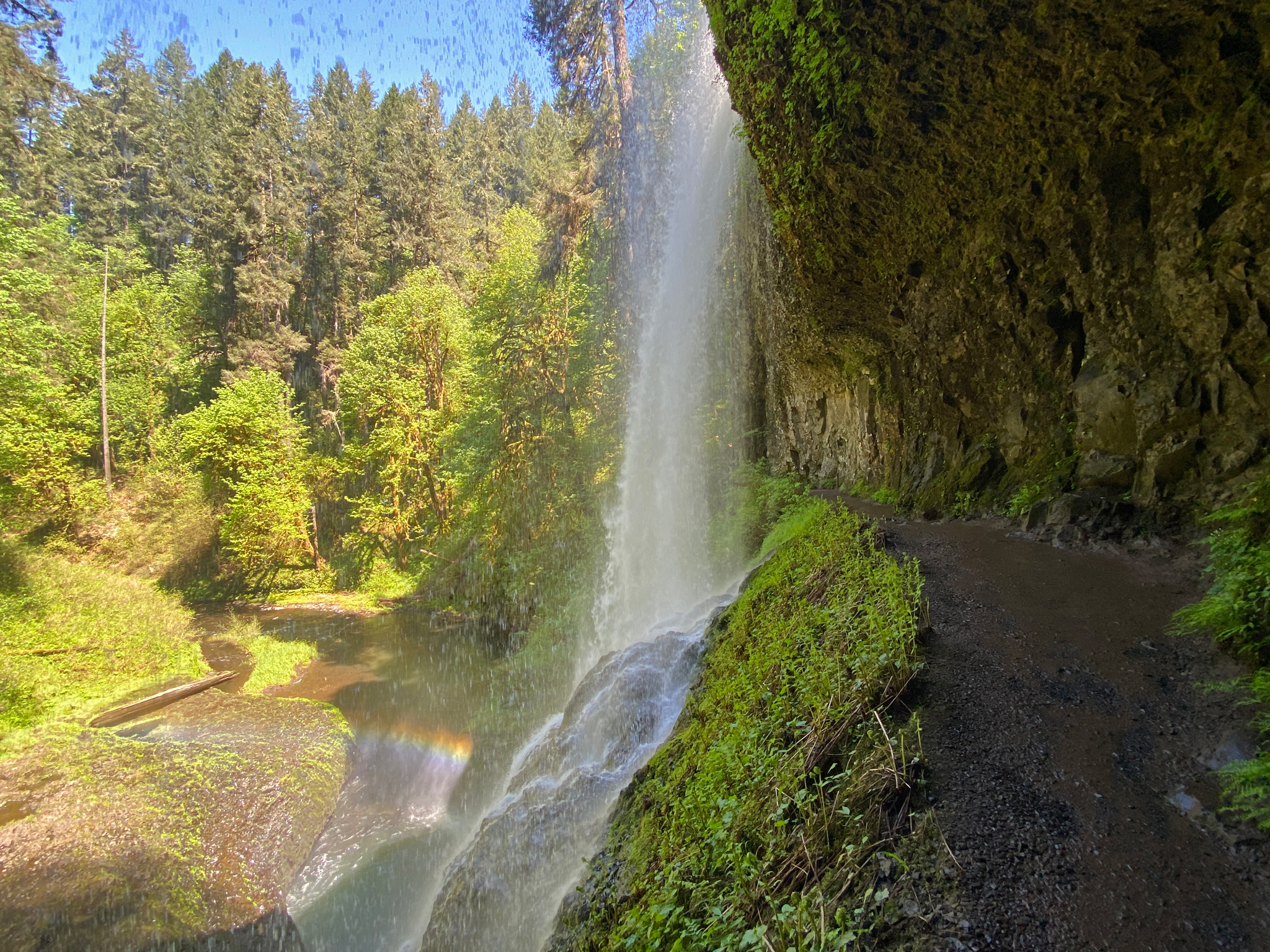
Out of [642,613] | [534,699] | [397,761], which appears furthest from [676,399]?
[397,761]

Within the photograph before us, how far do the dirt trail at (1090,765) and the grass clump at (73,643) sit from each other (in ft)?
42.8

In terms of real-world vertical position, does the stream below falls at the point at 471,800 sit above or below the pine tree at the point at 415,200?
below

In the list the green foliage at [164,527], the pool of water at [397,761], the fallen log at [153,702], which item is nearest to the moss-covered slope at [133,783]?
the fallen log at [153,702]

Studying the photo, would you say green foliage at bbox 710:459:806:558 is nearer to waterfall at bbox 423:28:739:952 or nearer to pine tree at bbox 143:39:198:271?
waterfall at bbox 423:28:739:952

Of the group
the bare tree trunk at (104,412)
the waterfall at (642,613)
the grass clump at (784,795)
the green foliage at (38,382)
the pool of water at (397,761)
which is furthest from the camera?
the bare tree trunk at (104,412)

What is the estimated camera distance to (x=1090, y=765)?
2568 mm

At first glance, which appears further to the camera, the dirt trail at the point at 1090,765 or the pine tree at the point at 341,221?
the pine tree at the point at 341,221

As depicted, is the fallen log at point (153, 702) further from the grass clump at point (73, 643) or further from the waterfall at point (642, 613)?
the waterfall at point (642, 613)

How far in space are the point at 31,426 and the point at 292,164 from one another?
17473 mm

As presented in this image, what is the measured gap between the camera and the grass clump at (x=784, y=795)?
228 cm

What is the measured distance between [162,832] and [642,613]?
810cm

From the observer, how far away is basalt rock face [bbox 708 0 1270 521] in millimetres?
4004

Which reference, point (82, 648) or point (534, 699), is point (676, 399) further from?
point (82, 648)

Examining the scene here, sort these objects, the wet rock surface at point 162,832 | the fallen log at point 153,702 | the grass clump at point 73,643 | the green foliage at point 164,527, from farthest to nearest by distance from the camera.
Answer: the green foliage at point 164,527, the fallen log at point 153,702, the grass clump at point 73,643, the wet rock surface at point 162,832
